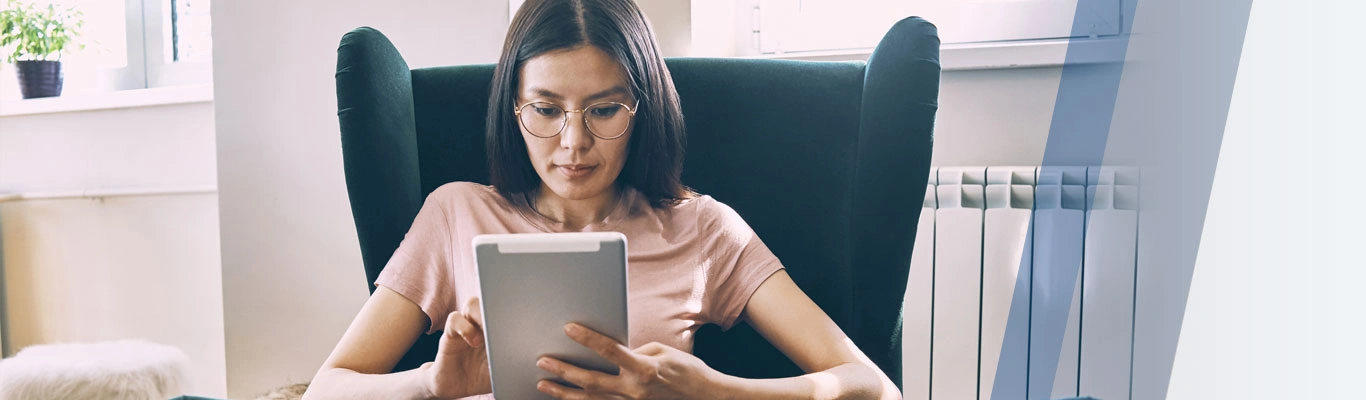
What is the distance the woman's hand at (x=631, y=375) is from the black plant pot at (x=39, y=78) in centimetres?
254

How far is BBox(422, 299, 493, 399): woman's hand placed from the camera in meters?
0.79

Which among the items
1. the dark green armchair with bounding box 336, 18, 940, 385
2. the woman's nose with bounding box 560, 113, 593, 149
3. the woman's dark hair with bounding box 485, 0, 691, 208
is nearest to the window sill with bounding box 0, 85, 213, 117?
the dark green armchair with bounding box 336, 18, 940, 385

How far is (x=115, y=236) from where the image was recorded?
98.5 inches

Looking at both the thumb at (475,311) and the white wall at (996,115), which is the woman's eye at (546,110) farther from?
the white wall at (996,115)

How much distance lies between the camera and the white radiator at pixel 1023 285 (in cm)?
150

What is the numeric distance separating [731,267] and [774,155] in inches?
7.2

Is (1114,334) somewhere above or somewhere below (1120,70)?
below

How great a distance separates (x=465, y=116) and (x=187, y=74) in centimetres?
176

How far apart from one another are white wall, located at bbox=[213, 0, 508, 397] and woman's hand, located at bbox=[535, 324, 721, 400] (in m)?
1.22

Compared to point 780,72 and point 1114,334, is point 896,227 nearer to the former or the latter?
point 780,72

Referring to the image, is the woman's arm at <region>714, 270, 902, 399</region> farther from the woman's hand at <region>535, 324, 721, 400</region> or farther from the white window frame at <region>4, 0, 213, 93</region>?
the white window frame at <region>4, 0, 213, 93</region>

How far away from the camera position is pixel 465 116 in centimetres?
114

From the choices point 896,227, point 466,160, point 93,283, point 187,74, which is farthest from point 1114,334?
point 93,283

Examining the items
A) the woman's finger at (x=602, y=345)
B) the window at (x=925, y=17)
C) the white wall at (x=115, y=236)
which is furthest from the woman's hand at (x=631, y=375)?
the white wall at (x=115, y=236)
